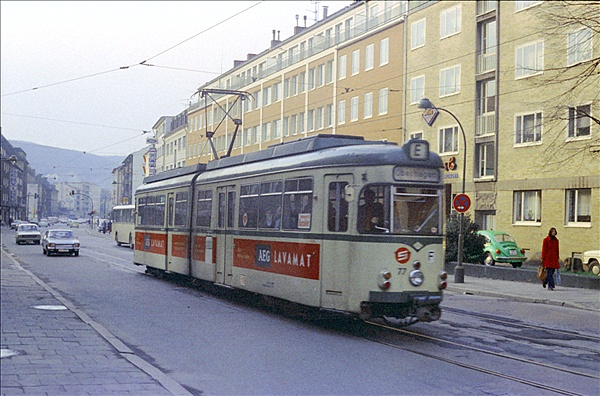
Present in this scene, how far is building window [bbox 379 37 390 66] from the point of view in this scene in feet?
160

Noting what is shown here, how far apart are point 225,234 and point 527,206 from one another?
76.3 feet

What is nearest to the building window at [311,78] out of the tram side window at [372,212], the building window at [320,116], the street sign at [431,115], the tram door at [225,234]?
the building window at [320,116]

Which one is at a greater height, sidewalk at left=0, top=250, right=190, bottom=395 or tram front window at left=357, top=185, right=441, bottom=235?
tram front window at left=357, top=185, right=441, bottom=235

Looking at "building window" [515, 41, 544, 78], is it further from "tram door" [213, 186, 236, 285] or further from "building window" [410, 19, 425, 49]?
"tram door" [213, 186, 236, 285]

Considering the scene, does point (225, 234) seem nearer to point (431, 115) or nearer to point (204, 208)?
point (204, 208)

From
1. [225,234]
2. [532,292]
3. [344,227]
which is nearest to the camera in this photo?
[344,227]

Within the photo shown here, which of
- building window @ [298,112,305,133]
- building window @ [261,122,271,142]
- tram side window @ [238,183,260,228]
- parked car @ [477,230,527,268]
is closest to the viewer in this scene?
tram side window @ [238,183,260,228]

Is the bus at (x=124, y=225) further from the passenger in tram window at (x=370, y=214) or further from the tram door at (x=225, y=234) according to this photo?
the passenger in tram window at (x=370, y=214)

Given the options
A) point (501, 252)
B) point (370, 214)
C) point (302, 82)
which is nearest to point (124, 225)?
point (302, 82)

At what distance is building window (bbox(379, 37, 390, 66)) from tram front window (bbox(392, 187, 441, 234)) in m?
37.4

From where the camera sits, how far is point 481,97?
40.2 m

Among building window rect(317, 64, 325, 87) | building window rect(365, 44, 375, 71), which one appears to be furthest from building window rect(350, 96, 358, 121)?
building window rect(317, 64, 325, 87)

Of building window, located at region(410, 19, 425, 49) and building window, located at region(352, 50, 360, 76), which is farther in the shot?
building window, located at region(352, 50, 360, 76)

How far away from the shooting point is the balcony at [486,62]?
39312 mm
